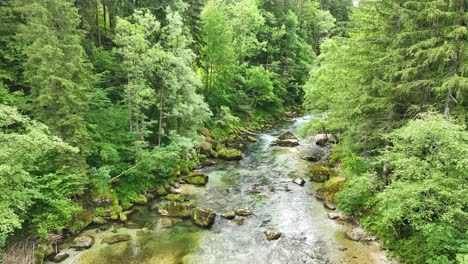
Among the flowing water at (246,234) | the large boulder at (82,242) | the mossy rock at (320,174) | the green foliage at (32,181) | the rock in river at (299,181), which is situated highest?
the green foliage at (32,181)

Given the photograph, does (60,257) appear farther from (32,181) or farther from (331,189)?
(331,189)

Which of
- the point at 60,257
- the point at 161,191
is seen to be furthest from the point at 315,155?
the point at 60,257

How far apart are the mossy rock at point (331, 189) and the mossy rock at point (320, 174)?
242 cm

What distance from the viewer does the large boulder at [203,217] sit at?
55.9ft

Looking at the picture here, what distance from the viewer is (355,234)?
51.3 ft

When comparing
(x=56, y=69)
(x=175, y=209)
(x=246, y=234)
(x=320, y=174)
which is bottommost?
(x=246, y=234)

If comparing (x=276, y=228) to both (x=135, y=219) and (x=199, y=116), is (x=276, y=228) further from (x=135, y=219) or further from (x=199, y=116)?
(x=199, y=116)

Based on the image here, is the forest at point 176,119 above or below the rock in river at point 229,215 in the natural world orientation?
above

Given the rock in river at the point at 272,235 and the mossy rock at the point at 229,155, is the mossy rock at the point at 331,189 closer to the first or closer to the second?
the rock in river at the point at 272,235

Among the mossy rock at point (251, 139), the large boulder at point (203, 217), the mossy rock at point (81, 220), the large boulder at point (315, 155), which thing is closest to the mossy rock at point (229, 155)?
the large boulder at point (315, 155)

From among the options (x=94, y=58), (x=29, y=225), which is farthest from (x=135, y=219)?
(x=94, y=58)

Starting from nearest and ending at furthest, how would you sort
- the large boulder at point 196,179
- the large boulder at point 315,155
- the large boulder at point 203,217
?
the large boulder at point 203,217, the large boulder at point 196,179, the large boulder at point 315,155

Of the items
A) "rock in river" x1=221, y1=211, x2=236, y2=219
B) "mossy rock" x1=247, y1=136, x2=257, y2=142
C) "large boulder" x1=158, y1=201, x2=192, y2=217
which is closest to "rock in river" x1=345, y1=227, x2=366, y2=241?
"rock in river" x1=221, y1=211, x2=236, y2=219

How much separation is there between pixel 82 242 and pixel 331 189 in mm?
15481
